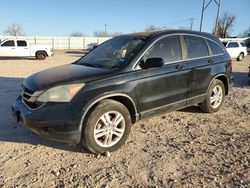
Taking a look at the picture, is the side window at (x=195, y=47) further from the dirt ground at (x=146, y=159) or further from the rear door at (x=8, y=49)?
the rear door at (x=8, y=49)

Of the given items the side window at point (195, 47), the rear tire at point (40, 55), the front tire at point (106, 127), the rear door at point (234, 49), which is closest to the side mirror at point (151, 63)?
the front tire at point (106, 127)

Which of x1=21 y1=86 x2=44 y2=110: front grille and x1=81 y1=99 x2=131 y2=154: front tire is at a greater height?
x1=21 y1=86 x2=44 y2=110: front grille

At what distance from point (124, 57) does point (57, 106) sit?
4.88ft

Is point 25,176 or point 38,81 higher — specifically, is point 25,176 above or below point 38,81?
below

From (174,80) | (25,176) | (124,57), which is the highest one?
(124,57)

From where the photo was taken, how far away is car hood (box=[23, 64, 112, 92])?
4.24 meters

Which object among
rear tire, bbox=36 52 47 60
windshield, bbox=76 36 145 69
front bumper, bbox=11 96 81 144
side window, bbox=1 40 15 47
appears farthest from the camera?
rear tire, bbox=36 52 47 60

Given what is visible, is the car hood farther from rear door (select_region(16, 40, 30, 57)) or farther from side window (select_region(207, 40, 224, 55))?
rear door (select_region(16, 40, 30, 57))

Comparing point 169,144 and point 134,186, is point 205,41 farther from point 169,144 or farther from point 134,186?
point 134,186

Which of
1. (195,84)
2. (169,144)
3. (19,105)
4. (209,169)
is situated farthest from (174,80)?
(19,105)

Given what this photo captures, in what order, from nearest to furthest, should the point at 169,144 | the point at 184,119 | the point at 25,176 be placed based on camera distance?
1. the point at 25,176
2. the point at 169,144
3. the point at 184,119

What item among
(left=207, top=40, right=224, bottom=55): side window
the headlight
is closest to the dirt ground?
the headlight

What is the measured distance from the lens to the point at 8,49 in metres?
23.3

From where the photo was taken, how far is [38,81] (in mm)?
4496
